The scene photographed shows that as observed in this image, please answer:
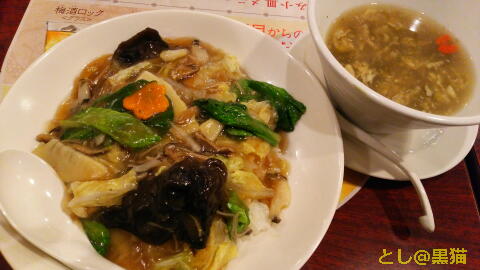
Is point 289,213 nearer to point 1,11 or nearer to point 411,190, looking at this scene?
point 411,190

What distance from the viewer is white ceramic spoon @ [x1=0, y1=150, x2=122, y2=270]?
1500 mm

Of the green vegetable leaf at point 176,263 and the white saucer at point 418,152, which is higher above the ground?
the white saucer at point 418,152

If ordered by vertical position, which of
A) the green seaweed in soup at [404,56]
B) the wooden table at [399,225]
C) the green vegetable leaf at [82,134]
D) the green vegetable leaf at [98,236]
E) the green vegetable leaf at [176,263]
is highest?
the green seaweed in soup at [404,56]

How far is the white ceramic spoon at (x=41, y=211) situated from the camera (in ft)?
4.92

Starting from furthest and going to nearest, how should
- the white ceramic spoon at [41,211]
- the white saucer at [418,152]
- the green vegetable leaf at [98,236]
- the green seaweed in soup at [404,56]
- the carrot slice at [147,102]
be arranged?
the white saucer at [418,152], the carrot slice at [147,102], the green seaweed in soup at [404,56], the green vegetable leaf at [98,236], the white ceramic spoon at [41,211]

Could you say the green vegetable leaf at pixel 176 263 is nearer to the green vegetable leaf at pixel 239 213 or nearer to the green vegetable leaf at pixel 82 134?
the green vegetable leaf at pixel 239 213

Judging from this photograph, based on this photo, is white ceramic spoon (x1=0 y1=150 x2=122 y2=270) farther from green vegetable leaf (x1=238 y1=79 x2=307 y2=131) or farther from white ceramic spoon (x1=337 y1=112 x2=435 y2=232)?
white ceramic spoon (x1=337 y1=112 x2=435 y2=232)

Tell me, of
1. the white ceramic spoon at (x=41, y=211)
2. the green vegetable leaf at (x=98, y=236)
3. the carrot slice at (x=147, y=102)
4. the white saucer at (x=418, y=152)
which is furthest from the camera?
the white saucer at (x=418, y=152)

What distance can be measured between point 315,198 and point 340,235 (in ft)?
0.94

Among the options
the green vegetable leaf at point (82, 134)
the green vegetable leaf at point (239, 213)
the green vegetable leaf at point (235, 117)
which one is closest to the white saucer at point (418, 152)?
the green vegetable leaf at point (235, 117)

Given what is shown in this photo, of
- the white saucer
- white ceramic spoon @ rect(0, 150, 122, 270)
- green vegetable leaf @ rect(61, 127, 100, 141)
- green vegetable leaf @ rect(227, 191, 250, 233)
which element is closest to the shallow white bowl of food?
the white saucer

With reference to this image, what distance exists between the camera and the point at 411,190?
2.03 meters

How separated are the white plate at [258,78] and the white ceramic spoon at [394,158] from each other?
15cm

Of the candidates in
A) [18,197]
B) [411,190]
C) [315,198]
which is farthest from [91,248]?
[411,190]
